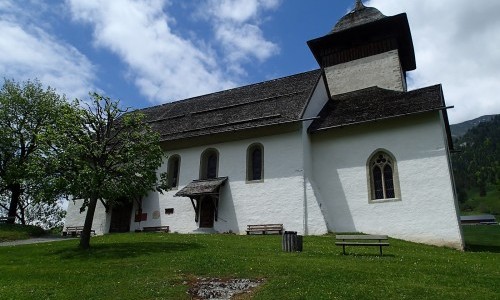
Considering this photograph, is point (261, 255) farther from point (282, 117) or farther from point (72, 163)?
point (282, 117)

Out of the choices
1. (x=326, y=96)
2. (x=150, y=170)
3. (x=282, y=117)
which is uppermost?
(x=326, y=96)

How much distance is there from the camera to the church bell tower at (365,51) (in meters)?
28.9

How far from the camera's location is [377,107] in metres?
22.7

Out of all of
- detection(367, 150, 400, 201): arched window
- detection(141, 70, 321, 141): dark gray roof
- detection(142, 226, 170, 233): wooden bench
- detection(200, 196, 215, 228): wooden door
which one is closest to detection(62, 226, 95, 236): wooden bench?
detection(142, 226, 170, 233): wooden bench

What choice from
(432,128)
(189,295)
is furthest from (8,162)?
(432,128)

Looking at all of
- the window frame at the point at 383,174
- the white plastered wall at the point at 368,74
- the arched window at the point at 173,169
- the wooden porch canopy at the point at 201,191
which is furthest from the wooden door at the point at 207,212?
the white plastered wall at the point at 368,74

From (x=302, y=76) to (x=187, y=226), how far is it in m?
13.5

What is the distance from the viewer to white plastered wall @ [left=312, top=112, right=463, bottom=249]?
61.9ft

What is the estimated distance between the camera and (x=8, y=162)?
2925 cm

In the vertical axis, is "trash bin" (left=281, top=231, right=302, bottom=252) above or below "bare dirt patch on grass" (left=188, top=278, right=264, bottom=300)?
above

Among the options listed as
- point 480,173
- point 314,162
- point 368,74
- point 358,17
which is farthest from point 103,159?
point 480,173

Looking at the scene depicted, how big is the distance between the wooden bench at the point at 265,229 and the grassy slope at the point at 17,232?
14697 mm

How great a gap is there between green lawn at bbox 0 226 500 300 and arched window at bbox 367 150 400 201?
5.13 metres

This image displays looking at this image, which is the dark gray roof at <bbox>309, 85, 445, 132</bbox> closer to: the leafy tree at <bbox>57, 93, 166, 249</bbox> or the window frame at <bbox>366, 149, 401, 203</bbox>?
the window frame at <bbox>366, 149, 401, 203</bbox>
